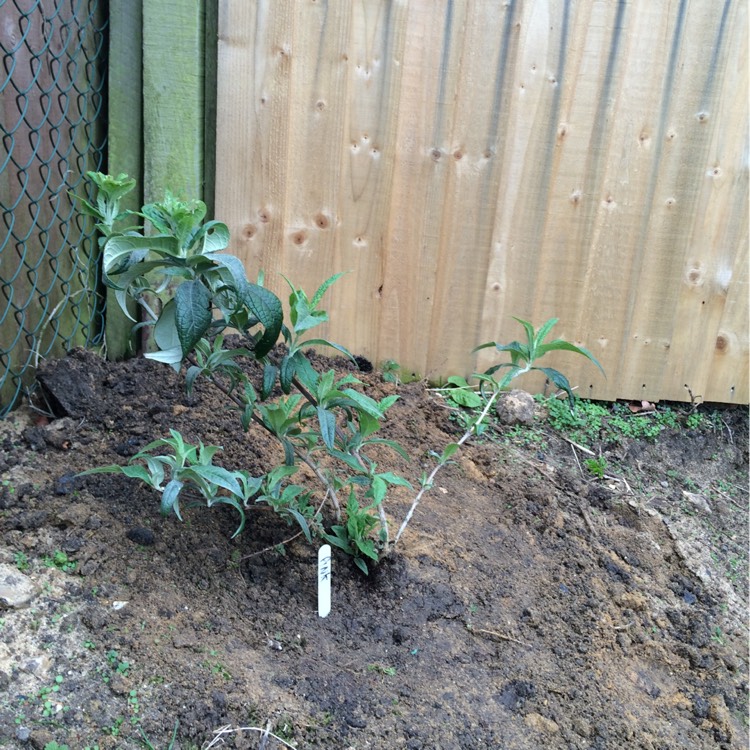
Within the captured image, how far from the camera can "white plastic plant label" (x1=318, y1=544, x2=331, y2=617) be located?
1957mm

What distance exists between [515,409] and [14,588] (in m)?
2.18

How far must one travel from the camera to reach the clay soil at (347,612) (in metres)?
1.70

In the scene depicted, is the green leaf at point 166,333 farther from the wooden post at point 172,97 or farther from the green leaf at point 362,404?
the wooden post at point 172,97

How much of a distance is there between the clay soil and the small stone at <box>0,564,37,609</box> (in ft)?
0.08

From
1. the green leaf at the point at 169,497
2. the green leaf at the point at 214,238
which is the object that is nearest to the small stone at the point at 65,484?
the green leaf at the point at 169,497

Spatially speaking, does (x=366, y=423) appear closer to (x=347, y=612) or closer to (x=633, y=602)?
(x=347, y=612)

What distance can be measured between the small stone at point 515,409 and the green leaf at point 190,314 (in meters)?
1.98

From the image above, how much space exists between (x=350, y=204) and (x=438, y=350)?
2.67 feet

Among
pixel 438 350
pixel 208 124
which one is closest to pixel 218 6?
pixel 208 124

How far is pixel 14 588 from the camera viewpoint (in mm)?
1828

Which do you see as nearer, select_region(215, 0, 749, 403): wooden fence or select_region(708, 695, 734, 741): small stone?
select_region(708, 695, 734, 741): small stone

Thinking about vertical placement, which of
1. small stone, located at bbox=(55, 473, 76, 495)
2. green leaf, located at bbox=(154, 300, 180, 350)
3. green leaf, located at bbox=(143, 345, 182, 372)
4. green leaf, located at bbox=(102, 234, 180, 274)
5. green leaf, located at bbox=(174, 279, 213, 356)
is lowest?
small stone, located at bbox=(55, 473, 76, 495)

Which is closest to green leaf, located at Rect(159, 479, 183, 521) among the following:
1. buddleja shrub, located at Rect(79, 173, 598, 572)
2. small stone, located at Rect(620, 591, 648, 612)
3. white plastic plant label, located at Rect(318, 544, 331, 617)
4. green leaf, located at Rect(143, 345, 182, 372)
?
buddleja shrub, located at Rect(79, 173, 598, 572)

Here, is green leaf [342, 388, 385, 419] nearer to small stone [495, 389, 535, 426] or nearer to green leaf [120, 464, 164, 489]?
green leaf [120, 464, 164, 489]
